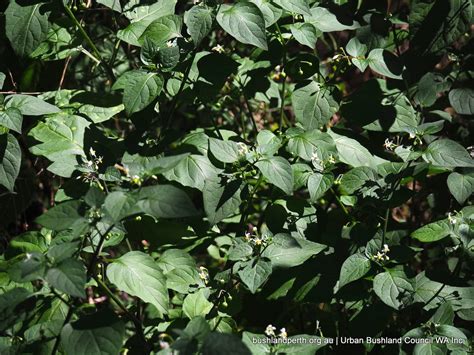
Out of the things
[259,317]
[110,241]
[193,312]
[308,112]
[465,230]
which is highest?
[308,112]

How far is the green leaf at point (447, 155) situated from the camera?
2.43 meters

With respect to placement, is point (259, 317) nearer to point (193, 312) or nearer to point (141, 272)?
point (193, 312)

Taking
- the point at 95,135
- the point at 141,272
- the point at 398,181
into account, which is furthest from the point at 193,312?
the point at 398,181

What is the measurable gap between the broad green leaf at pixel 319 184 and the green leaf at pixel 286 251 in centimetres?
20

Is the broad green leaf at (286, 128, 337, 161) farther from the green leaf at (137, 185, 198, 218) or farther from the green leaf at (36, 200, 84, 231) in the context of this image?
the green leaf at (36, 200, 84, 231)

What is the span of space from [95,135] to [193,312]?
34.3 inches

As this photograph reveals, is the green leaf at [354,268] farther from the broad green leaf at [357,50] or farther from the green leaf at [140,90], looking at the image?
the green leaf at [140,90]

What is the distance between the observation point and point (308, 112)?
2.71 metres

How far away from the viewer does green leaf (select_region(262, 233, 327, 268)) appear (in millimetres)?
2393

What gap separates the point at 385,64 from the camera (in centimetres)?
278

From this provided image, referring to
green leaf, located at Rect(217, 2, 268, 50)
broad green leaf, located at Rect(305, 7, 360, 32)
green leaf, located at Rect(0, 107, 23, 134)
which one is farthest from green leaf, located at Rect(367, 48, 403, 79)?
green leaf, located at Rect(0, 107, 23, 134)

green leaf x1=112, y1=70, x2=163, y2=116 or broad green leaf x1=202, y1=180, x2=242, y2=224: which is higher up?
green leaf x1=112, y1=70, x2=163, y2=116

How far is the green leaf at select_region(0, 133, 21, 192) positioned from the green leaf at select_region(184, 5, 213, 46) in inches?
33.7

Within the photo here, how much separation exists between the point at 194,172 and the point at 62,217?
715mm
